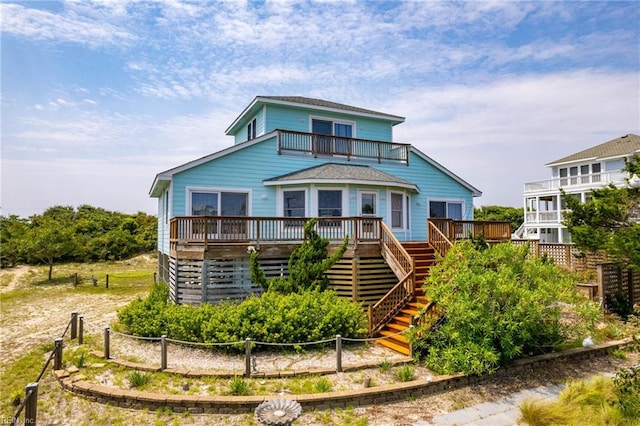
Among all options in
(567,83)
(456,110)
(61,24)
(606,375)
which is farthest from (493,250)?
(61,24)

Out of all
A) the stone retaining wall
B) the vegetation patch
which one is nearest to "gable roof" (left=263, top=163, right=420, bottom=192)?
the stone retaining wall

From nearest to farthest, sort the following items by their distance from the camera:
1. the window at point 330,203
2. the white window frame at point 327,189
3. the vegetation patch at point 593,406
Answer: the vegetation patch at point 593,406 → the white window frame at point 327,189 → the window at point 330,203

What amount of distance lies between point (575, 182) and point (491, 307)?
29.9 meters

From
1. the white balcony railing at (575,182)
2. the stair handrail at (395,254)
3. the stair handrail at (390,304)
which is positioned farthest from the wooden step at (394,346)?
the white balcony railing at (575,182)

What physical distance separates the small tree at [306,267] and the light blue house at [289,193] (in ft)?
1.83

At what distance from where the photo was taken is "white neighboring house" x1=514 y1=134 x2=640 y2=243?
95.4 ft

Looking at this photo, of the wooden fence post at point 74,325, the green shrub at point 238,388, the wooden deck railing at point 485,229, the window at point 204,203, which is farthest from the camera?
the wooden deck railing at point 485,229

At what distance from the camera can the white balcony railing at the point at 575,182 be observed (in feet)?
90.0

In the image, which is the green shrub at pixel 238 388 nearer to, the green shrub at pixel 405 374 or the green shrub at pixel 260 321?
the green shrub at pixel 260 321

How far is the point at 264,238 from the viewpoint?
12.2m

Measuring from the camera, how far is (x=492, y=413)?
253 inches

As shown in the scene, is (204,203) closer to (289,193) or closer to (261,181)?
(261,181)

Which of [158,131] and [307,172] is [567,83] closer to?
[307,172]

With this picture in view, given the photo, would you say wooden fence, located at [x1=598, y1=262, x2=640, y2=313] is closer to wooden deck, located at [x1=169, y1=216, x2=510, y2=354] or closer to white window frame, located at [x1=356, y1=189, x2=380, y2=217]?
wooden deck, located at [x1=169, y1=216, x2=510, y2=354]
